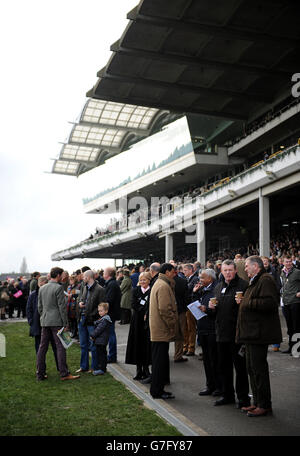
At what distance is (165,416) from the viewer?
590 centimetres

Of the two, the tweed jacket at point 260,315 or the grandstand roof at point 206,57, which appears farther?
the grandstand roof at point 206,57

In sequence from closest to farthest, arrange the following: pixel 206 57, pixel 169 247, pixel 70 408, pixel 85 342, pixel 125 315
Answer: pixel 70 408
pixel 85 342
pixel 125 315
pixel 206 57
pixel 169 247

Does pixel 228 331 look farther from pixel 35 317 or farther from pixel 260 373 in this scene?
pixel 35 317

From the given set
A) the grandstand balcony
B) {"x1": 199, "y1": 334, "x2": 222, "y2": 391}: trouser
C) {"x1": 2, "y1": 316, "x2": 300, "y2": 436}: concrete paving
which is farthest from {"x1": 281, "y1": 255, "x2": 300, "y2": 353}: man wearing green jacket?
the grandstand balcony

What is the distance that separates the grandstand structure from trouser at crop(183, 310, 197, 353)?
13.5m

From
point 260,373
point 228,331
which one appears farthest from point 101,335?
point 260,373

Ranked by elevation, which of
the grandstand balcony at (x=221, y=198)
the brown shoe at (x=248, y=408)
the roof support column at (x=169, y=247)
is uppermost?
the grandstand balcony at (x=221, y=198)

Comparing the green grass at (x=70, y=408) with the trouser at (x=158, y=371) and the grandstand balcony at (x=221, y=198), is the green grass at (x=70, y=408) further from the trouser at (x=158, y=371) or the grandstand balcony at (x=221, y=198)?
the grandstand balcony at (x=221, y=198)

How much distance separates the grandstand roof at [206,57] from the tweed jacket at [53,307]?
→ 19566 millimetres

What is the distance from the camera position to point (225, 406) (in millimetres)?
6453

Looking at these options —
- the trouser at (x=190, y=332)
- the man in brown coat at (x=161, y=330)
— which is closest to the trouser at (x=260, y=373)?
the man in brown coat at (x=161, y=330)

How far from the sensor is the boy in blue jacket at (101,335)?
868cm

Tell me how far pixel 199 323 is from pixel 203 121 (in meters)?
38.4
